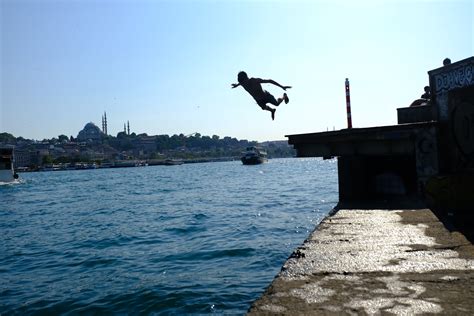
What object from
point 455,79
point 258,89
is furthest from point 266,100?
point 455,79

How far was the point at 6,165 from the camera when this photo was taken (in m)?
68.2

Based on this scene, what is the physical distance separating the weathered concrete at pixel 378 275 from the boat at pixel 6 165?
71.1 m

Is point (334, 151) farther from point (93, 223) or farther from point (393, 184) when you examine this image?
point (93, 223)

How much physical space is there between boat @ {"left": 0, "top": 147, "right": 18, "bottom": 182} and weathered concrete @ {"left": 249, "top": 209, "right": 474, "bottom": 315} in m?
71.1

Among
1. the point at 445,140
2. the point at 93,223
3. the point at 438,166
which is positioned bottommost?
the point at 93,223

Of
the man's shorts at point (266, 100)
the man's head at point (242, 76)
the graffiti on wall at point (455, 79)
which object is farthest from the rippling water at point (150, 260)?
the graffiti on wall at point (455, 79)

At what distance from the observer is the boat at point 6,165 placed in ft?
219

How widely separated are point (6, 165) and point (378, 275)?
246 feet

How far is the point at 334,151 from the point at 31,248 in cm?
1142

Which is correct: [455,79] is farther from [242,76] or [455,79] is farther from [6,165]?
[6,165]

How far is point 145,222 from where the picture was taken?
2075 centimetres

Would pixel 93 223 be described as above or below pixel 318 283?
below

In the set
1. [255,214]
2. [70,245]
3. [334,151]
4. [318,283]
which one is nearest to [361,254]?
[318,283]

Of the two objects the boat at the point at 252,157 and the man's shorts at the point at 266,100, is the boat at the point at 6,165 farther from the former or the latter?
the boat at the point at 252,157
